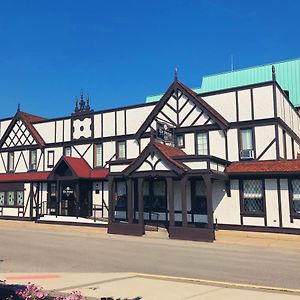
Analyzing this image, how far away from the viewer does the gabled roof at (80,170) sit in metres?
26.3

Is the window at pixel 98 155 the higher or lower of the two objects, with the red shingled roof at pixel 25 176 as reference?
higher

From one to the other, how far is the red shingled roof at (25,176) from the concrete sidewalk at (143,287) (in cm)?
1962

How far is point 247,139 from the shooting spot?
21625 mm

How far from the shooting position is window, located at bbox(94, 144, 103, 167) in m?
28.2

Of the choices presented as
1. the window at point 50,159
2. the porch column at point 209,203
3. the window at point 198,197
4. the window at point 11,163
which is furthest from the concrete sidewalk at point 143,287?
the window at point 11,163

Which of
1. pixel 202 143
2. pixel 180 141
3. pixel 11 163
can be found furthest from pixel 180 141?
pixel 11 163

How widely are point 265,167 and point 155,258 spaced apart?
9.52 meters

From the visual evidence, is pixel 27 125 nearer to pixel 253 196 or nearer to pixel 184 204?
pixel 184 204

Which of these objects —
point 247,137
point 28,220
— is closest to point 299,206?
point 247,137

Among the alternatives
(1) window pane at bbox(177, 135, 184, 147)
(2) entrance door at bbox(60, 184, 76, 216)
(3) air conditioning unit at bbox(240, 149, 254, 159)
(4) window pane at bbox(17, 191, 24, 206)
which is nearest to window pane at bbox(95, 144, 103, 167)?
(2) entrance door at bbox(60, 184, 76, 216)

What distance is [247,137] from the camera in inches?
851

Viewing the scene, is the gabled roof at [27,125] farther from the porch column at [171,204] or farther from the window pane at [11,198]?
the porch column at [171,204]

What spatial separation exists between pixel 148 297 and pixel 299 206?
1390 cm

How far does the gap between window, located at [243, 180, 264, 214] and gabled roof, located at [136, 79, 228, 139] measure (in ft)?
13.2
